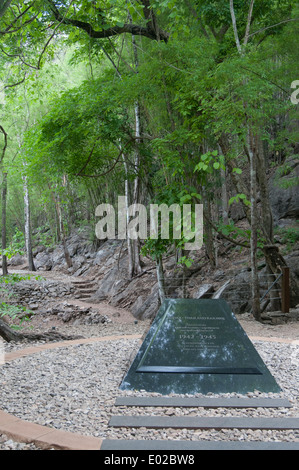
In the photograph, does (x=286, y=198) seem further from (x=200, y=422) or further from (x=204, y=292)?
(x=200, y=422)

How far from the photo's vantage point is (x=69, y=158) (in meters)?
6.77

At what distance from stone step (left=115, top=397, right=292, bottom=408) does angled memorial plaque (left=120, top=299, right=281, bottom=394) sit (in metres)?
0.15

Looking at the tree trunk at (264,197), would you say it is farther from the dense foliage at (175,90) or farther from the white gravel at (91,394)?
the white gravel at (91,394)

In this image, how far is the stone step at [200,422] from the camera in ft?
7.55

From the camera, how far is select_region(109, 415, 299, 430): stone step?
230 centimetres

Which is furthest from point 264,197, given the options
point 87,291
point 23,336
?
point 87,291

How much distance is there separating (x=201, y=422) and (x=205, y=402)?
346 mm

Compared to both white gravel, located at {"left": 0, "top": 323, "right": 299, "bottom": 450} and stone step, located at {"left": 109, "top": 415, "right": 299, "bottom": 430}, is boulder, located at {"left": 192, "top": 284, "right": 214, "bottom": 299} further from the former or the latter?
stone step, located at {"left": 109, "top": 415, "right": 299, "bottom": 430}

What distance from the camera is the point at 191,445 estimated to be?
204cm

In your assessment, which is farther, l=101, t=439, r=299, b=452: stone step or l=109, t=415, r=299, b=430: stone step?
l=109, t=415, r=299, b=430: stone step

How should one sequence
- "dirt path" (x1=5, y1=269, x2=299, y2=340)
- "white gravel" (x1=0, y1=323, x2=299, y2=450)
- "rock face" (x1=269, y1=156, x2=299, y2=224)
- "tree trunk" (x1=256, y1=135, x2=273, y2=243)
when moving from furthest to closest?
"rock face" (x1=269, y1=156, x2=299, y2=224)
"tree trunk" (x1=256, y1=135, x2=273, y2=243)
"dirt path" (x1=5, y1=269, x2=299, y2=340)
"white gravel" (x1=0, y1=323, x2=299, y2=450)

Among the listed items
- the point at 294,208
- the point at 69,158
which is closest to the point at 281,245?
the point at 294,208

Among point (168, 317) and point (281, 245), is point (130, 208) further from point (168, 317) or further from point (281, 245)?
point (168, 317)

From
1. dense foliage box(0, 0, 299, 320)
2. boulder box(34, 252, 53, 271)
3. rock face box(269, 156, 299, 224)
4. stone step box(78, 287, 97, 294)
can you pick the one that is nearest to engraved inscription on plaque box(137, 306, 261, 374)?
dense foliage box(0, 0, 299, 320)
